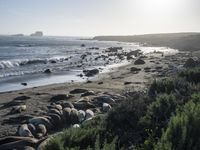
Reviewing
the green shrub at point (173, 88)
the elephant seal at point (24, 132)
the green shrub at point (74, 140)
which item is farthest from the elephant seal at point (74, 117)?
the green shrub at point (74, 140)

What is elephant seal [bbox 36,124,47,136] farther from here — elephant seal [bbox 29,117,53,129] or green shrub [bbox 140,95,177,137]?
green shrub [bbox 140,95,177,137]

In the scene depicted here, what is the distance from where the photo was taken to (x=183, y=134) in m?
5.82

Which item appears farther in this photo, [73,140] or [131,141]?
[131,141]

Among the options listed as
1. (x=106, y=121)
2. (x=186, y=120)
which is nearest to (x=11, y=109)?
(x=106, y=121)

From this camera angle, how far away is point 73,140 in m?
6.91

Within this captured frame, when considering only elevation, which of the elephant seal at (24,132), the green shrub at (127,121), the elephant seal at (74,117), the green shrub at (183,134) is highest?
the green shrub at (183,134)

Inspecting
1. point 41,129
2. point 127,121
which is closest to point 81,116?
point 41,129

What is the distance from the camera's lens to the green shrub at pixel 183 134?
575 centimetres

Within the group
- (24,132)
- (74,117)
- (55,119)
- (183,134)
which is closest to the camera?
(183,134)

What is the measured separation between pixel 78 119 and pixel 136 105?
414 cm

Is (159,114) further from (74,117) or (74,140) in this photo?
(74,117)

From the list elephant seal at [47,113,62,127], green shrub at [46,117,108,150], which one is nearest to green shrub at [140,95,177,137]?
green shrub at [46,117,108,150]

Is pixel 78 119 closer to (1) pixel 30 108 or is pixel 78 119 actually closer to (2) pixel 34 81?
(1) pixel 30 108

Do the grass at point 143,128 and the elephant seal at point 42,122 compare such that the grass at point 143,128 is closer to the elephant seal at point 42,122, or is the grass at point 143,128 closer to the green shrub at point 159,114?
the green shrub at point 159,114
